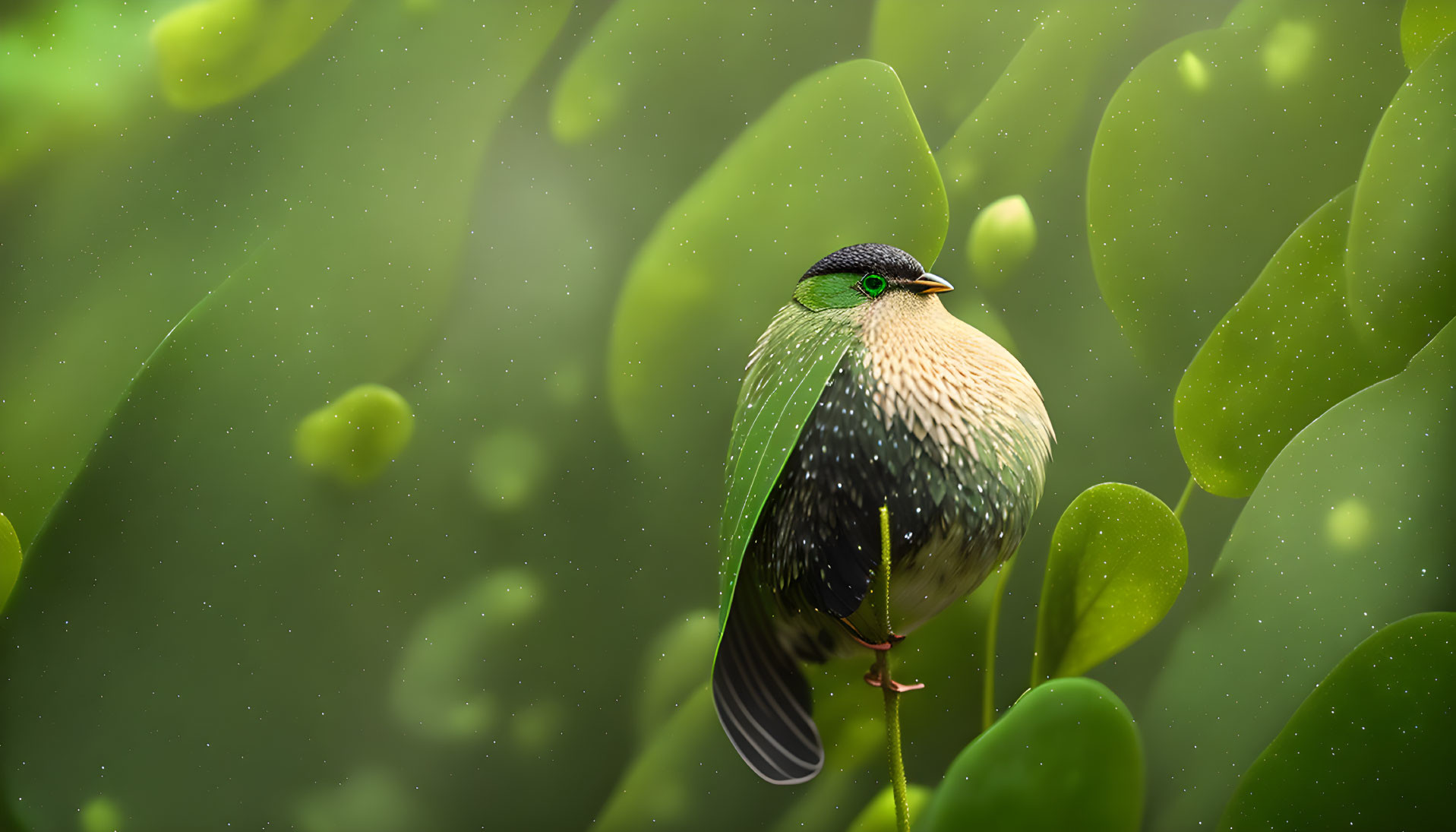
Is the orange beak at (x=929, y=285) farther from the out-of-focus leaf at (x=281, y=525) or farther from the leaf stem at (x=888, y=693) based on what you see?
the out-of-focus leaf at (x=281, y=525)

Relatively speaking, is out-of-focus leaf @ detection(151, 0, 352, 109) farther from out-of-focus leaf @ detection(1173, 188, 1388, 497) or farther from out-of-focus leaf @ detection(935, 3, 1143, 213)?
out-of-focus leaf @ detection(1173, 188, 1388, 497)

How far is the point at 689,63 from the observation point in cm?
95

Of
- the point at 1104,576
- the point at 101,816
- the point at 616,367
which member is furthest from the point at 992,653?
the point at 101,816

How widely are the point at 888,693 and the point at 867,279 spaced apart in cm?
44

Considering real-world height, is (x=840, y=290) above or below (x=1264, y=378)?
above

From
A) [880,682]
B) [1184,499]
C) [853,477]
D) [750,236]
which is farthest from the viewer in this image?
[1184,499]

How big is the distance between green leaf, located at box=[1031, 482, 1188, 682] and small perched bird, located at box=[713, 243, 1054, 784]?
211 mm

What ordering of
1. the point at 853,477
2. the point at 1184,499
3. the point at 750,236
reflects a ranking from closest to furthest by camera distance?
the point at 853,477 < the point at 750,236 < the point at 1184,499

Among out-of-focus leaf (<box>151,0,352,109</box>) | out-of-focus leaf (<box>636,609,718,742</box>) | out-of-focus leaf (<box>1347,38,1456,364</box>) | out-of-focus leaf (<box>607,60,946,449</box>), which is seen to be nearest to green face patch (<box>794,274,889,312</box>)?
out-of-focus leaf (<box>607,60,946,449</box>)

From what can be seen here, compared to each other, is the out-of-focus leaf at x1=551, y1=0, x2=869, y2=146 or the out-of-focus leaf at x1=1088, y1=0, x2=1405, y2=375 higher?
the out-of-focus leaf at x1=551, y1=0, x2=869, y2=146

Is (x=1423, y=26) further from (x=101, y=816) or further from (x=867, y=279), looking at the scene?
(x=101, y=816)

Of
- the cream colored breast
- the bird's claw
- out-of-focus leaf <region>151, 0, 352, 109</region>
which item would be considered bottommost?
the bird's claw

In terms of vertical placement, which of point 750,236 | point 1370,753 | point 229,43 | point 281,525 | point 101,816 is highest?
point 229,43

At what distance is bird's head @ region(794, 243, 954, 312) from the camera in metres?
0.81
